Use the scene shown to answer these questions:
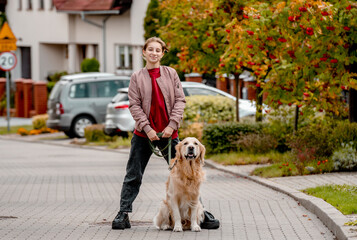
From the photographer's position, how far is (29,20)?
48375 mm

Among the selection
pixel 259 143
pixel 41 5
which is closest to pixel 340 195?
pixel 259 143

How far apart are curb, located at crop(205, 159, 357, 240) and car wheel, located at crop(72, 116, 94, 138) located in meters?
13.7

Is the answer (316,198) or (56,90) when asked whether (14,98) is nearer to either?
(56,90)

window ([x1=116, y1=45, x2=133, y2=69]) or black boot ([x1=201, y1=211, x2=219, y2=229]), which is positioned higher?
window ([x1=116, y1=45, x2=133, y2=69])

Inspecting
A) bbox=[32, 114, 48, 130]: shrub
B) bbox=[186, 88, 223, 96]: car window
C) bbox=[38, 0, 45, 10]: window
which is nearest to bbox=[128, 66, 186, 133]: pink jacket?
bbox=[186, 88, 223, 96]: car window

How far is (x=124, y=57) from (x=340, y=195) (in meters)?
32.7

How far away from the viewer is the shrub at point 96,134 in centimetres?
2515

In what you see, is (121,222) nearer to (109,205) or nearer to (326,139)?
(109,205)

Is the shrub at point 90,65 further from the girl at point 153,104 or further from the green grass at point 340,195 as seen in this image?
the girl at point 153,104

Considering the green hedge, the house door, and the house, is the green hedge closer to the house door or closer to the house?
the house

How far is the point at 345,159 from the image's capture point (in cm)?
1366

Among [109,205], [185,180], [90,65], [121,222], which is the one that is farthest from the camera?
[90,65]

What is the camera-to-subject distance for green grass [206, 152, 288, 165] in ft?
53.8

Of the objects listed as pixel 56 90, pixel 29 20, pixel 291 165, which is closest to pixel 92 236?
pixel 291 165
